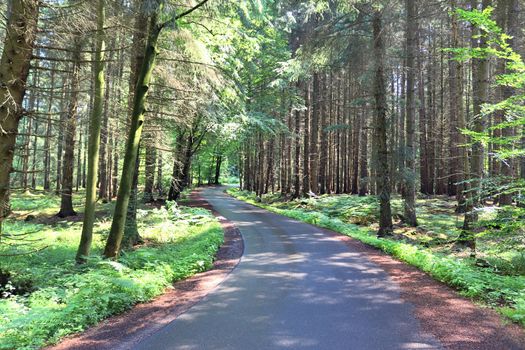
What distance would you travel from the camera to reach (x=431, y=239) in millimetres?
13930

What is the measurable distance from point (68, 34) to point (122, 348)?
4.90 m

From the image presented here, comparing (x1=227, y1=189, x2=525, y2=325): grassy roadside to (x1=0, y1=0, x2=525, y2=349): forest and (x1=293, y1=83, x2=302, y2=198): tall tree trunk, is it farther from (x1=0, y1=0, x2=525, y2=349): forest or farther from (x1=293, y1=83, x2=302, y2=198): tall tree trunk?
(x1=293, y1=83, x2=302, y2=198): tall tree trunk

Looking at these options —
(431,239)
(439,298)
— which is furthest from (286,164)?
(439,298)

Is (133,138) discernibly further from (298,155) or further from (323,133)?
(323,133)

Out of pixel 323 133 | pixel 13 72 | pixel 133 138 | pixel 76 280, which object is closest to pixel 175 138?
pixel 323 133

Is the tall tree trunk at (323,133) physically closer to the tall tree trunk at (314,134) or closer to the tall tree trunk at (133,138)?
the tall tree trunk at (314,134)

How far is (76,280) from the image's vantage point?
6.50m

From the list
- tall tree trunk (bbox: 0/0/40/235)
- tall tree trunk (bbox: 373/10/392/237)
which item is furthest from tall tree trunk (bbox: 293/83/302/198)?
tall tree trunk (bbox: 0/0/40/235)

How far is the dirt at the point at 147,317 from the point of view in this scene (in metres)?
4.70

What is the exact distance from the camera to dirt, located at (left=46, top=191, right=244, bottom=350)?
4.70 m

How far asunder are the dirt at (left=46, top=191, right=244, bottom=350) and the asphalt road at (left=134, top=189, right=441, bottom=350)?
22 centimetres

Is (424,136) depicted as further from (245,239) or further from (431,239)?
(245,239)

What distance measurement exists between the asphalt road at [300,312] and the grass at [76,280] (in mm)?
1154

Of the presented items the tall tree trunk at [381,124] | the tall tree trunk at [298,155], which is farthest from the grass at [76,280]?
the tall tree trunk at [298,155]
